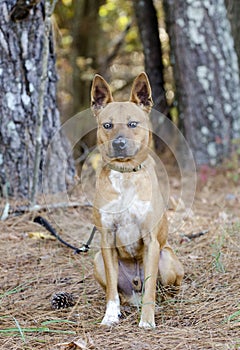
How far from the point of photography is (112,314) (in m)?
2.97

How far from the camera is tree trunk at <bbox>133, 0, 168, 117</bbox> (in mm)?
7629

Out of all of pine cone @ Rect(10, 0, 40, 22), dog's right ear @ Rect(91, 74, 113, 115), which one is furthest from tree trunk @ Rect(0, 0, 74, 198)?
dog's right ear @ Rect(91, 74, 113, 115)

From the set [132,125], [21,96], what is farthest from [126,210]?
[21,96]

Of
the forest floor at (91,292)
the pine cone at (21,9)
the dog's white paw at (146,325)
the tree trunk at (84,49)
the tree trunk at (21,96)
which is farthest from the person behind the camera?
the tree trunk at (84,49)

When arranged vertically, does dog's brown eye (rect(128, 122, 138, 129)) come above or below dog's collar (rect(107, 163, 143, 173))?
above

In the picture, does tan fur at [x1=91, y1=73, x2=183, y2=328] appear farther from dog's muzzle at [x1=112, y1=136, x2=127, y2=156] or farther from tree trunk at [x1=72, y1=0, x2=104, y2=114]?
tree trunk at [x1=72, y1=0, x2=104, y2=114]

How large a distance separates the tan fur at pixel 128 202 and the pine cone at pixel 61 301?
21cm

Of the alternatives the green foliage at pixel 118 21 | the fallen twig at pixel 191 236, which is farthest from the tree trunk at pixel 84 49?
the fallen twig at pixel 191 236

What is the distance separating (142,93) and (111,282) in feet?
3.51

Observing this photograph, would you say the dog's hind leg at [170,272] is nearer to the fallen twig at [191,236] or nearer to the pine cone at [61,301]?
the pine cone at [61,301]

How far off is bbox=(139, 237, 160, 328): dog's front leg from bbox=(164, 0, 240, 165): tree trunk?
12.2 ft

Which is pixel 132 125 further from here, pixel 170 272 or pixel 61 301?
pixel 61 301

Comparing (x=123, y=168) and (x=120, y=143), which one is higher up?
(x=120, y=143)

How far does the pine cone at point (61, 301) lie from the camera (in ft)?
10.3
